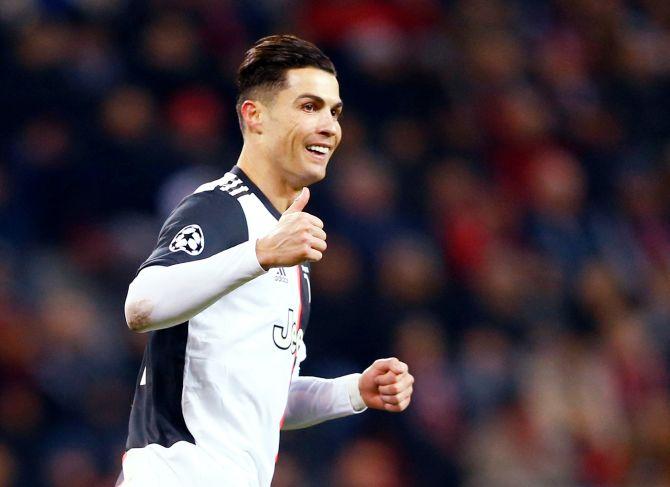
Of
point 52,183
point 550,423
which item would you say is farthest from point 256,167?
point 550,423

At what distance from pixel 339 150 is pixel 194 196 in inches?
197

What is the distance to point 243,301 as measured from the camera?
373 centimetres

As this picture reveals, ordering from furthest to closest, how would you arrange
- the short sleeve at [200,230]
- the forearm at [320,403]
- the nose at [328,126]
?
the forearm at [320,403]
the nose at [328,126]
the short sleeve at [200,230]

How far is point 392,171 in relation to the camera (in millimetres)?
8828

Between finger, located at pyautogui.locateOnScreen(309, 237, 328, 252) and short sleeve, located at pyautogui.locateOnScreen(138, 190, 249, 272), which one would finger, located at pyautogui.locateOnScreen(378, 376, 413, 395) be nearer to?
short sleeve, located at pyautogui.locateOnScreen(138, 190, 249, 272)

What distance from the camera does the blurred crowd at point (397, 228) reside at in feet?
23.3

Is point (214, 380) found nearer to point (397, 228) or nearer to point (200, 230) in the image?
point (200, 230)

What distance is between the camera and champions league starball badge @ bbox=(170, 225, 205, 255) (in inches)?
137

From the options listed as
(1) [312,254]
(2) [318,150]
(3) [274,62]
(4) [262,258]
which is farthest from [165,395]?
(3) [274,62]

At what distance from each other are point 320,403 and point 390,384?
1.18ft

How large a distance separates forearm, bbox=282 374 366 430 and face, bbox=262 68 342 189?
2.48 ft

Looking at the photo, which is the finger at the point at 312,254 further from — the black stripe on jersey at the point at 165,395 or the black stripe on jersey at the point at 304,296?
the black stripe on jersey at the point at 304,296

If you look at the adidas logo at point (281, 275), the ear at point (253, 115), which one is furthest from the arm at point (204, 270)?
the ear at point (253, 115)

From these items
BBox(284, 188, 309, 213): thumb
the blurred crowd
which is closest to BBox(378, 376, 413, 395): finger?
BBox(284, 188, 309, 213): thumb
